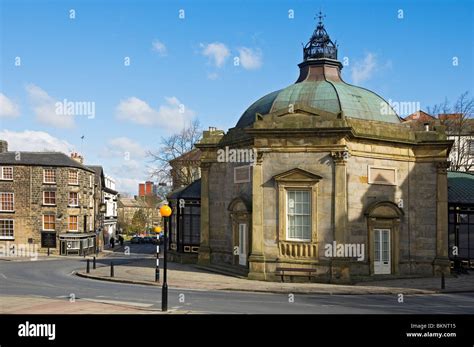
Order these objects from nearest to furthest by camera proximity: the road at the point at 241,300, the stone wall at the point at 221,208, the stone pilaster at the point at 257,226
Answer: the road at the point at 241,300 < the stone pilaster at the point at 257,226 < the stone wall at the point at 221,208

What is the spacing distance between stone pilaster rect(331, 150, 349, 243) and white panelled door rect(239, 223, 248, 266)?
18.5 feet

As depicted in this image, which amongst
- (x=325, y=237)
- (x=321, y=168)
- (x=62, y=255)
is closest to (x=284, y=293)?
(x=325, y=237)

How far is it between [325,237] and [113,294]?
1050 centimetres

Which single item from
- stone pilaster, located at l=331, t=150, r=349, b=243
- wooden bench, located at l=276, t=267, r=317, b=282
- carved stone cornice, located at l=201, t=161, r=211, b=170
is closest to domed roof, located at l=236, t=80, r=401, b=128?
carved stone cornice, located at l=201, t=161, r=211, b=170

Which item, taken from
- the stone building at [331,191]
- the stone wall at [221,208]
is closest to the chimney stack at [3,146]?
the stone wall at [221,208]

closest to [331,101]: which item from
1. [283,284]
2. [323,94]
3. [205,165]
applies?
[323,94]

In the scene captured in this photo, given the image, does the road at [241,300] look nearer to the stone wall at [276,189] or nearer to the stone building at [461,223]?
the stone wall at [276,189]

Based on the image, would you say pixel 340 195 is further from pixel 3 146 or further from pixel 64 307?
pixel 3 146

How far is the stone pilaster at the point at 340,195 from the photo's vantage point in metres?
24.6

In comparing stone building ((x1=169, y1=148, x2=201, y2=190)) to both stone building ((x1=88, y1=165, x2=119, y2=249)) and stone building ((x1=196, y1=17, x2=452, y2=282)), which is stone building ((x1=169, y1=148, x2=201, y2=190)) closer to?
stone building ((x1=88, y1=165, x2=119, y2=249))

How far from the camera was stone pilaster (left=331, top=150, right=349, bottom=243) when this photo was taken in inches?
967

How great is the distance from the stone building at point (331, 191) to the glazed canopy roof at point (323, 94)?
0.29 ft

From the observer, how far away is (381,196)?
27.0 metres

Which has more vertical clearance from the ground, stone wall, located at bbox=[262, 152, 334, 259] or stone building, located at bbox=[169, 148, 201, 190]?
stone building, located at bbox=[169, 148, 201, 190]
